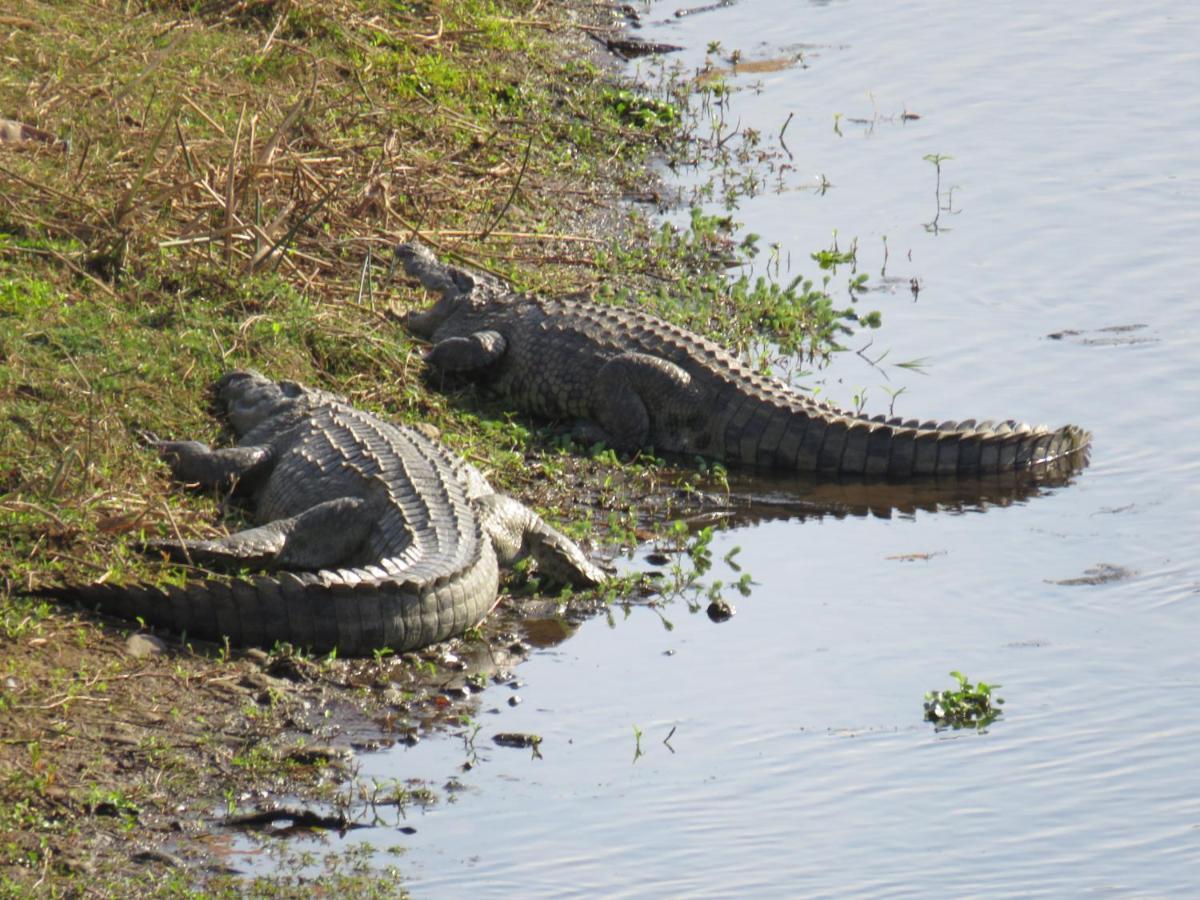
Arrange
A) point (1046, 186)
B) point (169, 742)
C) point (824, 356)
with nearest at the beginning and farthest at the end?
point (169, 742) → point (824, 356) → point (1046, 186)

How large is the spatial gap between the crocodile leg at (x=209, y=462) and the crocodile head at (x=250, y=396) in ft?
0.96

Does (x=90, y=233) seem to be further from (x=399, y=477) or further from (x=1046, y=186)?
(x=1046, y=186)

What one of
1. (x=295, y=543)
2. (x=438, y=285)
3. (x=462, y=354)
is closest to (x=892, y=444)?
(x=462, y=354)

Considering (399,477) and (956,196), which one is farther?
(956,196)

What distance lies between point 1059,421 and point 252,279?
369cm

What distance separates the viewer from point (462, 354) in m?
8.38

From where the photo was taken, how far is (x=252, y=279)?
8.04 m

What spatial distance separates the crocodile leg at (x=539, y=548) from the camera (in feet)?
21.2

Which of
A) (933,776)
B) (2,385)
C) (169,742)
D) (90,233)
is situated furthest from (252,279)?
(933,776)

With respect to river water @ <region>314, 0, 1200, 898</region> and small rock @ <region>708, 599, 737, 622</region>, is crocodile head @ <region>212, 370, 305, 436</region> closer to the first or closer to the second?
river water @ <region>314, 0, 1200, 898</region>

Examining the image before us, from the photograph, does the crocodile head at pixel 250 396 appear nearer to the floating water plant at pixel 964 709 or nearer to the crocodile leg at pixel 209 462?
the crocodile leg at pixel 209 462

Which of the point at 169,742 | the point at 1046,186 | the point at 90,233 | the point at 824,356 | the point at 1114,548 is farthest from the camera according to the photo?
the point at 1046,186

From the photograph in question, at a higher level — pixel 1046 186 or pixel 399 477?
pixel 1046 186

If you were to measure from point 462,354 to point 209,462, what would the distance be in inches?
72.1
